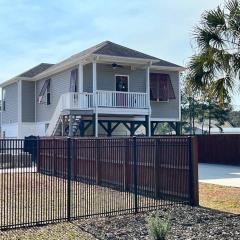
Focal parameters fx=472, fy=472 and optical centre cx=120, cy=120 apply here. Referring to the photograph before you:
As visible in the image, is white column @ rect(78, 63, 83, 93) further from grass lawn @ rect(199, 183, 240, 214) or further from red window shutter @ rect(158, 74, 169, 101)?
grass lawn @ rect(199, 183, 240, 214)

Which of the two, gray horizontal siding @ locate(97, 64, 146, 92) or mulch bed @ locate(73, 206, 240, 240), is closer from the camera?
mulch bed @ locate(73, 206, 240, 240)

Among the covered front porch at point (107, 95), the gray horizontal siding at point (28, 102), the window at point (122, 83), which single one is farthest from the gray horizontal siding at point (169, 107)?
the gray horizontal siding at point (28, 102)

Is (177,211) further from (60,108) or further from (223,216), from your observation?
(60,108)

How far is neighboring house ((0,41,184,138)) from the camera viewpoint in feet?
92.0

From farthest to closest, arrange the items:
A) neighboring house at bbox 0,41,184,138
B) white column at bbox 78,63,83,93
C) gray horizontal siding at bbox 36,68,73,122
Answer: gray horizontal siding at bbox 36,68,73,122
white column at bbox 78,63,83,93
neighboring house at bbox 0,41,184,138

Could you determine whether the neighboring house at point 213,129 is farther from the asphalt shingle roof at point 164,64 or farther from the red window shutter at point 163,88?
the red window shutter at point 163,88

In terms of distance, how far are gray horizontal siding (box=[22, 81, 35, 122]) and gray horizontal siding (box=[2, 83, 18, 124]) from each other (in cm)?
113

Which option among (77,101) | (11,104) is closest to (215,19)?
(77,101)

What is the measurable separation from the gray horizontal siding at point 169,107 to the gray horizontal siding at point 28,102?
9.68m

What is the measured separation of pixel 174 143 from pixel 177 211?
75.2 inches

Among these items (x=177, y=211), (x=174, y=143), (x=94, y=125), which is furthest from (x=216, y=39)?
(x=94, y=125)

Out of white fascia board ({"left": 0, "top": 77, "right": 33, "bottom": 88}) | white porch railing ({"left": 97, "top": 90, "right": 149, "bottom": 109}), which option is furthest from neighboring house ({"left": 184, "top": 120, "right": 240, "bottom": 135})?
white porch railing ({"left": 97, "top": 90, "right": 149, "bottom": 109})

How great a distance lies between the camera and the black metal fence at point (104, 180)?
10.3m

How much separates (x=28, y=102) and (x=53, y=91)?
129 inches
